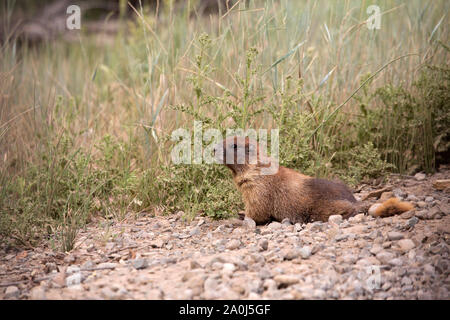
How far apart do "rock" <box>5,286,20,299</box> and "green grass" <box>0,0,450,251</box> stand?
0.70 meters

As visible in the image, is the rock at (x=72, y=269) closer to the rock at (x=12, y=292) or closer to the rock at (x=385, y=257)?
the rock at (x=12, y=292)

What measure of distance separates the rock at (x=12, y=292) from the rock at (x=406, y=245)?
221cm

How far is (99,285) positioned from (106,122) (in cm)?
304

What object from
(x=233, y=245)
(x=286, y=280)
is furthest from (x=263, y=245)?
(x=286, y=280)

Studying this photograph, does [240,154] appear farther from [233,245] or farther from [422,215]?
[422,215]

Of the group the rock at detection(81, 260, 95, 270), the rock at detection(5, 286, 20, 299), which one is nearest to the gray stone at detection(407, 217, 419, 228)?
the rock at detection(81, 260, 95, 270)

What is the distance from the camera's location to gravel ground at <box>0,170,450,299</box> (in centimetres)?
255

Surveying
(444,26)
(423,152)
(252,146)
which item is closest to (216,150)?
(252,146)

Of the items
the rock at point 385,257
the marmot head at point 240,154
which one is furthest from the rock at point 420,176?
the rock at point 385,257

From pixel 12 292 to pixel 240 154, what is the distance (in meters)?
1.95

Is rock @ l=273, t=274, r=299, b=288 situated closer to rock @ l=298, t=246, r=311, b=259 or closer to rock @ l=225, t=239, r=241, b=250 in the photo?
rock @ l=298, t=246, r=311, b=259

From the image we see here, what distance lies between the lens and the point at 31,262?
3.25 m
